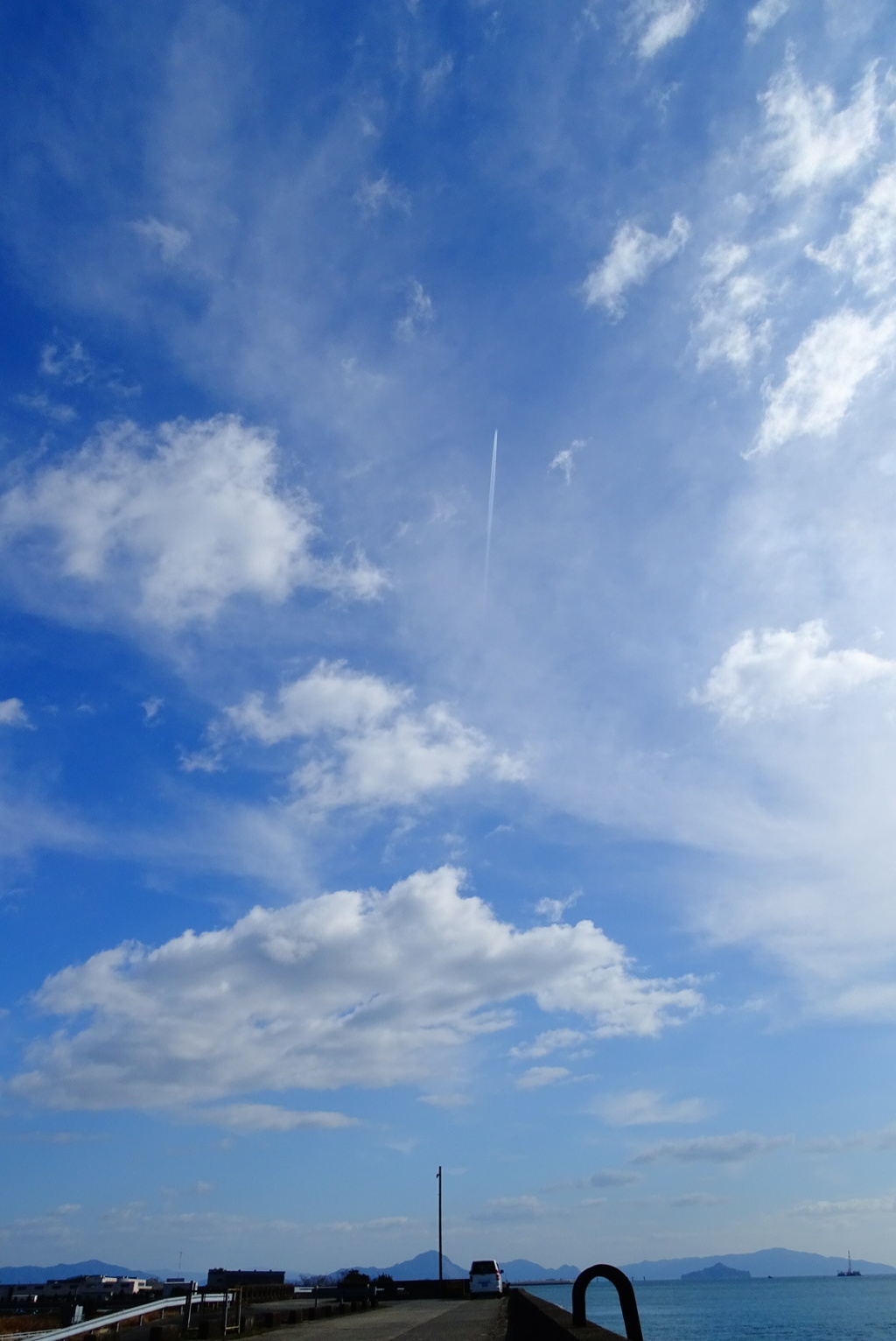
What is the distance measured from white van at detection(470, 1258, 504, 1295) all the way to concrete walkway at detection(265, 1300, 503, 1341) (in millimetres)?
16717

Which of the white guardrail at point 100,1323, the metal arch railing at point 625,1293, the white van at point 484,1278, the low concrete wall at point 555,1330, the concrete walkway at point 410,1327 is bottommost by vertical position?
the white van at point 484,1278

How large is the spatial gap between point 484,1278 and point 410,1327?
93.3 ft

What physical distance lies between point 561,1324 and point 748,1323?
114 meters

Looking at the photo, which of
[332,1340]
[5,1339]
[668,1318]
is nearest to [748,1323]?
[668,1318]

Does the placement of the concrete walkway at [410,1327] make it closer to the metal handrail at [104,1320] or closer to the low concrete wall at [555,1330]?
the metal handrail at [104,1320]

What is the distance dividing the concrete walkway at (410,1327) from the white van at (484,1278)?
1672 cm

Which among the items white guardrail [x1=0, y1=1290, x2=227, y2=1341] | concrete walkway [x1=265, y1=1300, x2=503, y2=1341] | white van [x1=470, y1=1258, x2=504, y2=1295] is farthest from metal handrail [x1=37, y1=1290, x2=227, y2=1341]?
white van [x1=470, y1=1258, x2=504, y2=1295]

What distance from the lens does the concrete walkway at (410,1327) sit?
2177 cm

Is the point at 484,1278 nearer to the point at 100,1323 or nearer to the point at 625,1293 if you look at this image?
the point at 100,1323

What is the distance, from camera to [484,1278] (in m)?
50.0

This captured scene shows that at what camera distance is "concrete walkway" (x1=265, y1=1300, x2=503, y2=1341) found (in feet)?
71.4

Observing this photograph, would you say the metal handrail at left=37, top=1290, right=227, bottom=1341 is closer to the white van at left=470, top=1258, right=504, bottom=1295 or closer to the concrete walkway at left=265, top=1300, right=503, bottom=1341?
the concrete walkway at left=265, top=1300, right=503, bottom=1341

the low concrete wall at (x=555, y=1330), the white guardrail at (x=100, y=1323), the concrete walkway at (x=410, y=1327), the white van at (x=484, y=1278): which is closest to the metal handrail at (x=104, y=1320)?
the white guardrail at (x=100, y=1323)

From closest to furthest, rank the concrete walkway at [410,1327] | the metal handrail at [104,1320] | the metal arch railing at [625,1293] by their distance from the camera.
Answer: the metal arch railing at [625,1293], the metal handrail at [104,1320], the concrete walkway at [410,1327]
